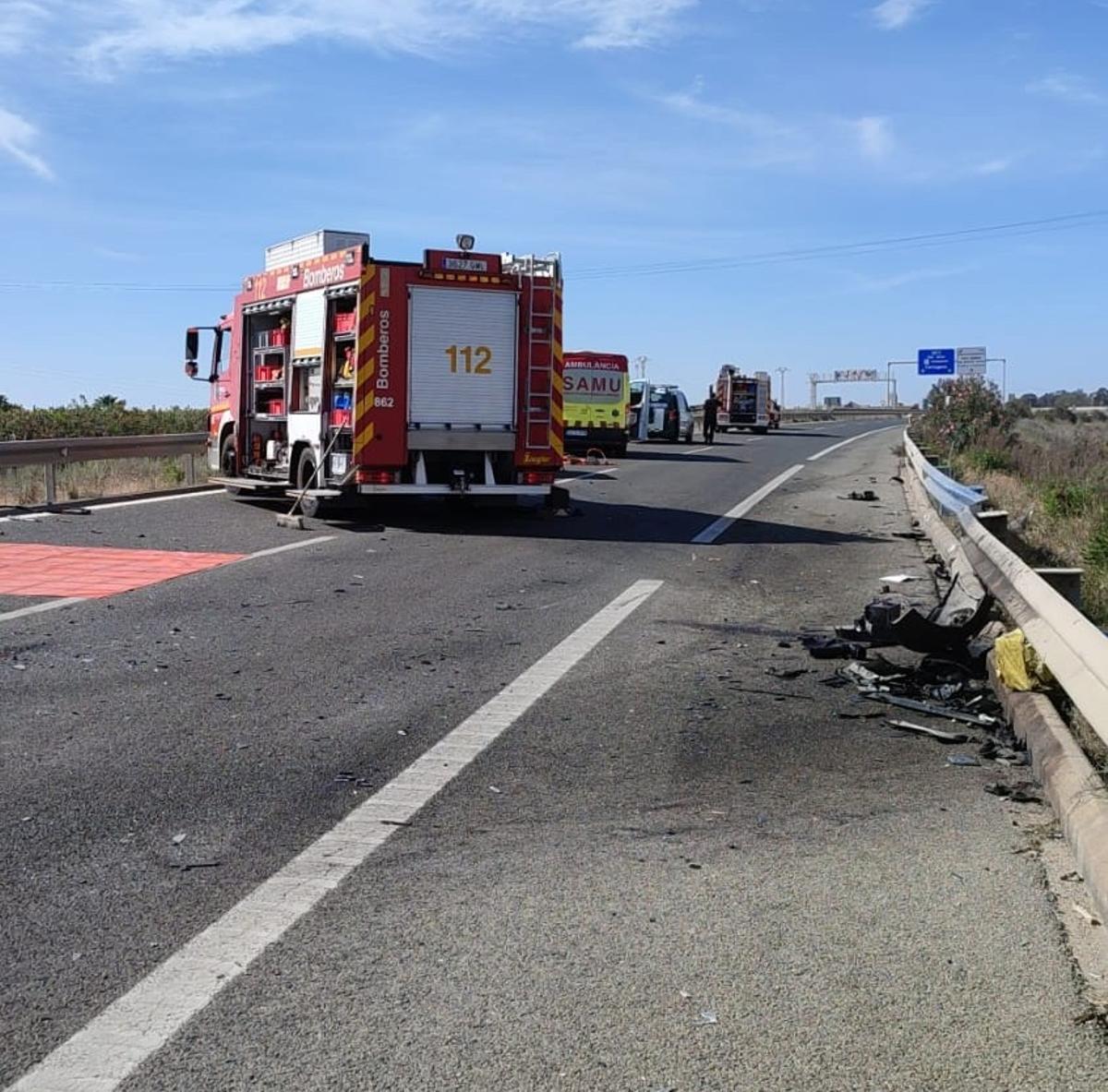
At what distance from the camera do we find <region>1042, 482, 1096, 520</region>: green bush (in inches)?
672

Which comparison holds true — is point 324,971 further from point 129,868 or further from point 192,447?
point 192,447

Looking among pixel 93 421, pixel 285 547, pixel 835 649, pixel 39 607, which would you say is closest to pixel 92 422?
pixel 93 421

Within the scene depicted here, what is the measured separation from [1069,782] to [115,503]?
14.8 metres

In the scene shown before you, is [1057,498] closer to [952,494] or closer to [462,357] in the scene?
[952,494]

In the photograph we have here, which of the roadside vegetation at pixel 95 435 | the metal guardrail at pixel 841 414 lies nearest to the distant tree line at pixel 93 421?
the roadside vegetation at pixel 95 435

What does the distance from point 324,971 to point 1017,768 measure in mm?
3454

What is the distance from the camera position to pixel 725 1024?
11.8ft

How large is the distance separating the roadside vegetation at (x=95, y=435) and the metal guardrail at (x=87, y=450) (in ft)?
1.83

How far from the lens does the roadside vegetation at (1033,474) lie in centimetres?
1282

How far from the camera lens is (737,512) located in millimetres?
18969

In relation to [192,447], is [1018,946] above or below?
below

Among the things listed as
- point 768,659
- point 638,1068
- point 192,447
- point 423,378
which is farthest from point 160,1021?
point 192,447

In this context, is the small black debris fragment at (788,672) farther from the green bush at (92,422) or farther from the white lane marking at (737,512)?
the green bush at (92,422)

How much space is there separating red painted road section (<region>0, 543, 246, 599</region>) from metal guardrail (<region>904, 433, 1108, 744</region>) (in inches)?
249
